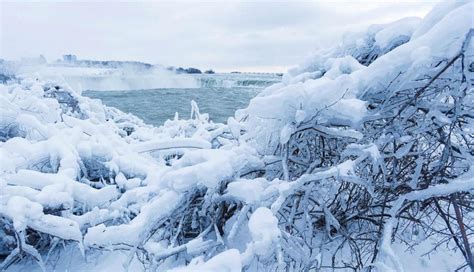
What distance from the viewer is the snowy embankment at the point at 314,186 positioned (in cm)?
165

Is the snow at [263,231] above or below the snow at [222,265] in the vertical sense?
A: above

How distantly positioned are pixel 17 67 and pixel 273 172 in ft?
36.7

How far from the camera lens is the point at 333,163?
2043mm

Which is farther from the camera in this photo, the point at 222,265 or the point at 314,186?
the point at 314,186

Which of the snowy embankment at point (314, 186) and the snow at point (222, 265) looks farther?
the snowy embankment at point (314, 186)

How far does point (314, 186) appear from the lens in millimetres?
1846

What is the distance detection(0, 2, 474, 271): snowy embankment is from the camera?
165 centimetres

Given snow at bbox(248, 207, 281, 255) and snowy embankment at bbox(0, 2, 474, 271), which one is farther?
snowy embankment at bbox(0, 2, 474, 271)

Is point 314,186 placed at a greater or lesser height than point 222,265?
greater

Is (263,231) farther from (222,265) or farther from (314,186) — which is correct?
(314,186)

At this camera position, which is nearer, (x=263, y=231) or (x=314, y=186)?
(x=263, y=231)

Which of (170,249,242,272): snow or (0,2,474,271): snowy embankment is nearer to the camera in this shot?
(170,249,242,272): snow

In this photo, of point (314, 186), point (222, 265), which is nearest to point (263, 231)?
point (222, 265)

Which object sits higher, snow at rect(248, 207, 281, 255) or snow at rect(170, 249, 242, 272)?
snow at rect(248, 207, 281, 255)
